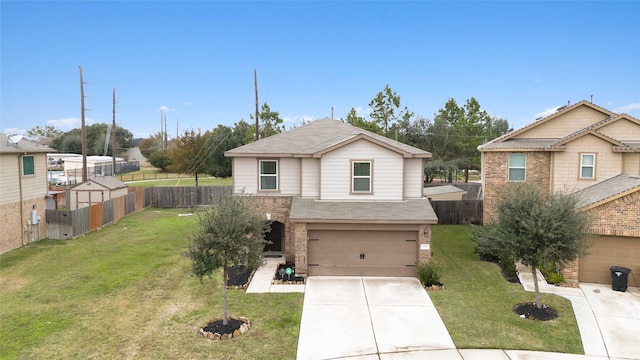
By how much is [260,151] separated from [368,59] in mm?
21100

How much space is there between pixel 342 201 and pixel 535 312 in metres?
7.87

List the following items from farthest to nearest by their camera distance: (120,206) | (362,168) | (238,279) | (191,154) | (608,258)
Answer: (191,154) → (120,206) → (362,168) → (238,279) → (608,258)

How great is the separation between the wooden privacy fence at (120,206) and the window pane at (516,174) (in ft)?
45.1

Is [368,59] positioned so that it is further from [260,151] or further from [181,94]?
[181,94]

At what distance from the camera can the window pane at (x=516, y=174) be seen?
19.9 m

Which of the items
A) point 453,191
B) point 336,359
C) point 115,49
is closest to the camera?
point 336,359

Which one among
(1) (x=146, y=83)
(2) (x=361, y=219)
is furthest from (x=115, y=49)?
(2) (x=361, y=219)

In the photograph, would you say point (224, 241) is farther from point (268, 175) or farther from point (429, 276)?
point (429, 276)

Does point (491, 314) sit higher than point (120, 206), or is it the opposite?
point (120, 206)

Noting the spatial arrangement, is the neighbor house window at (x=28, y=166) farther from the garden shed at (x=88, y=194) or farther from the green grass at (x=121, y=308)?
the garden shed at (x=88, y=194)

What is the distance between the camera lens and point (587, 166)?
1870 centimetres

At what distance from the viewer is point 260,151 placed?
17.7 meters

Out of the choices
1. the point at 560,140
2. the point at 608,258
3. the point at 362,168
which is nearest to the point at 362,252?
the point at 362,168

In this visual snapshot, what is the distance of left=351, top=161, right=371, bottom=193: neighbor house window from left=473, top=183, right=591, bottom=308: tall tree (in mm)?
5667
